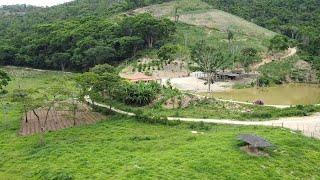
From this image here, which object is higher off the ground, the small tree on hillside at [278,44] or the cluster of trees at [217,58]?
the small tree on hillside at [278,44]

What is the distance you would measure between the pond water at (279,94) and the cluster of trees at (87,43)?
32.9 m

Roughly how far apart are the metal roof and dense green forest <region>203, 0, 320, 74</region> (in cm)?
8322

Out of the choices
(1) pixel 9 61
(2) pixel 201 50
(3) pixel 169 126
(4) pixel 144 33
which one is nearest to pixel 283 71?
(2) pixel 201 50

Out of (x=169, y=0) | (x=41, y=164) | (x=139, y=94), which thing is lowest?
(x=41, y=164)

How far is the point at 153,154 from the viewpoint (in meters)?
42.7

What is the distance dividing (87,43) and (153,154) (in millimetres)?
65501

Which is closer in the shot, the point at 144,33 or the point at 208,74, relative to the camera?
the point at 208,74

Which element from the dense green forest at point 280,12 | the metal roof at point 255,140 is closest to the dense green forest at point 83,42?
the dense green forest at point 280,12

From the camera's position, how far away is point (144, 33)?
10694 centimetres

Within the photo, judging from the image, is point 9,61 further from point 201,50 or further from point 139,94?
point 139,94

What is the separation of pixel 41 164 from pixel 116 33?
70.4m

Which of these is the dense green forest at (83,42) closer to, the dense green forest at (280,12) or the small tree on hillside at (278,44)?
the small tree on hillside at (278,44)

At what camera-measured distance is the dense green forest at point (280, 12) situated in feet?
438

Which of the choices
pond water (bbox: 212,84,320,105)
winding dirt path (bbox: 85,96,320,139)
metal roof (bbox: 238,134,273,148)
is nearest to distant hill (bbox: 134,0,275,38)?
pond water (bbox: 212,84,320,105)
